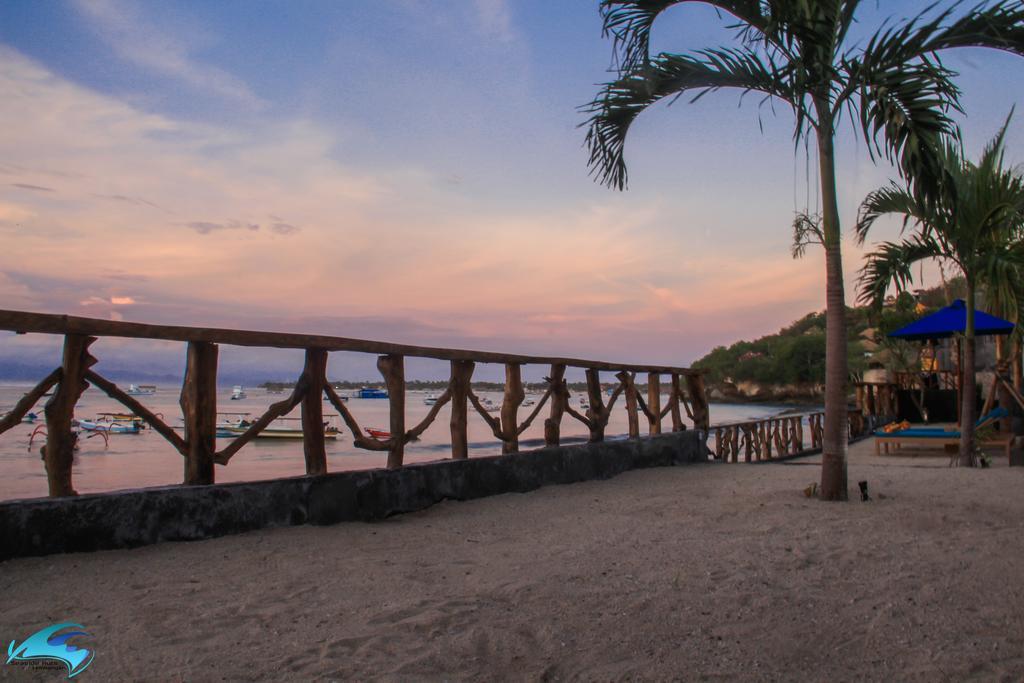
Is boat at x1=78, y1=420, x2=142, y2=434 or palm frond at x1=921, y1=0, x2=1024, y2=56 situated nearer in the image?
palm frond at x1=921, y1=0, x2=1024, y2=56

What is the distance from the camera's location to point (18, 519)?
392 centimetres

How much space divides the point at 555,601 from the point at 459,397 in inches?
135

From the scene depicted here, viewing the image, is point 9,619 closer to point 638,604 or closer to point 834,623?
point 638,604

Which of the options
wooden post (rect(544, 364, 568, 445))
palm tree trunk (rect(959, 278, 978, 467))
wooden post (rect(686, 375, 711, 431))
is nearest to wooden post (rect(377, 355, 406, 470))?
wooden post (rect(544, 364, 568, 445))

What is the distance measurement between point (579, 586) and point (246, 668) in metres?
1.73

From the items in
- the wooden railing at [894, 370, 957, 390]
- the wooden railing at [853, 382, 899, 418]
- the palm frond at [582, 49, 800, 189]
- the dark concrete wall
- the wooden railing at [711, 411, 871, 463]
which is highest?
the palm frond at [582, 49, 800, 189]

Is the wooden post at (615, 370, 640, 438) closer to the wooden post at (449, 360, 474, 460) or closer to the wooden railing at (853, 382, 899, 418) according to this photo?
the wooden post at (449, 360, 474, 460)

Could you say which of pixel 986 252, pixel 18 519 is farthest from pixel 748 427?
pixel 18 519

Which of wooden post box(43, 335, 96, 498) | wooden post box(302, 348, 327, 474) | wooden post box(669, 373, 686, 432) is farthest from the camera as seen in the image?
wooden post box(669, 373, 686, 432)

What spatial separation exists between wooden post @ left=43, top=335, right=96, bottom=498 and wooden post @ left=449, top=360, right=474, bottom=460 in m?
3.14

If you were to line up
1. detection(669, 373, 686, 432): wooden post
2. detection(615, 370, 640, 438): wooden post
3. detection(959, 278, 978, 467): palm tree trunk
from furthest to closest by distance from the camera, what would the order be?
1. detection(669, 373, 686, 432): wooden post
2. detection(959, 278, 978, 467): palm tree trunk
3. detection(615, 370, 640, 438): wooden post

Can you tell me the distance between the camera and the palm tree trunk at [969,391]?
31.1 feet

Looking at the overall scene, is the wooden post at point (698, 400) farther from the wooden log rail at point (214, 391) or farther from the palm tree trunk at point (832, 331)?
the palm tree trunk at point (832, 331)

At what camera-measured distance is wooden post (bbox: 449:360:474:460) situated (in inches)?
266
